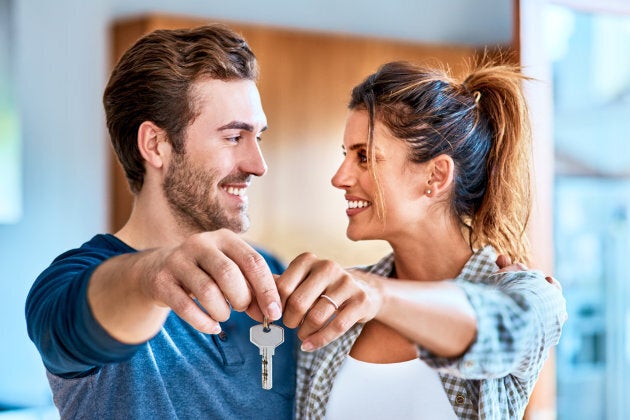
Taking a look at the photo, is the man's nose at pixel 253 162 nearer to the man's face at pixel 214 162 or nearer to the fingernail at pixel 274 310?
the man's face at pixel 214 162

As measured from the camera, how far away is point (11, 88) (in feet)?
9.70

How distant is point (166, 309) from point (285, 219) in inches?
103

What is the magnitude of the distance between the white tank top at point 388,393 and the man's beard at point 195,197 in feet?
0.99

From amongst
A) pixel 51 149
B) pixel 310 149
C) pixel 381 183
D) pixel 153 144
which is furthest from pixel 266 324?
pixel 310 149

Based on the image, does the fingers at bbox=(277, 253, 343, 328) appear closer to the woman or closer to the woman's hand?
the woman's hand

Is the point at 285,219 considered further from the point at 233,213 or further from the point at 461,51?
the point at 233,213

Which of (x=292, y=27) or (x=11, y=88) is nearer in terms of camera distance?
(x=11, y=88)

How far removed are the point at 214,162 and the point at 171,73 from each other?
0.52 feet

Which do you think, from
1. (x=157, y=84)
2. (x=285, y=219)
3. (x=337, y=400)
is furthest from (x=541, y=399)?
(x=157, y=84)

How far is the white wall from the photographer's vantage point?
308 centimetres

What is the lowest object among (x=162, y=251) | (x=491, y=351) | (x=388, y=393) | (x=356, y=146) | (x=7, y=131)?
(x=388, y=393)

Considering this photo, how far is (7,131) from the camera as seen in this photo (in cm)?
296

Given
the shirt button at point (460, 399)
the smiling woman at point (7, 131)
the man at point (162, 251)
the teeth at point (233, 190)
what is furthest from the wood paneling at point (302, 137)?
the shirt button at point (460, 399)

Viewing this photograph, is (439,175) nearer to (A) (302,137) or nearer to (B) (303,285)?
(B) (303,285)
